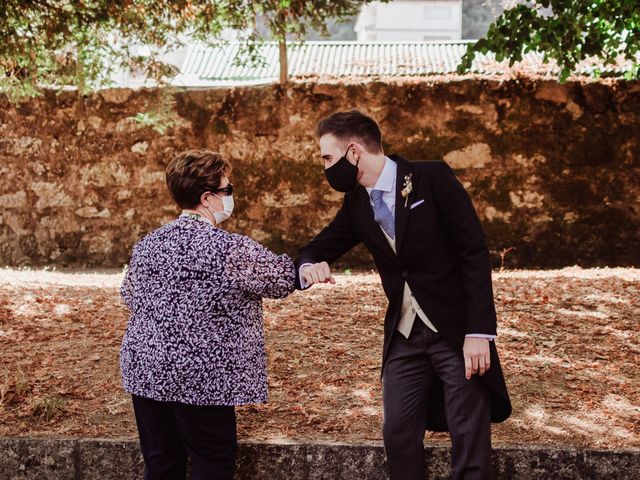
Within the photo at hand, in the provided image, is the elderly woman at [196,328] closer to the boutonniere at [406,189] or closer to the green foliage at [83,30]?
the boutonniere at [406,189]

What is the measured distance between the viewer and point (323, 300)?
7.35 metres

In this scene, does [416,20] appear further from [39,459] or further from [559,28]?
[39,459]

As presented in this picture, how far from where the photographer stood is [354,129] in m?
3.42

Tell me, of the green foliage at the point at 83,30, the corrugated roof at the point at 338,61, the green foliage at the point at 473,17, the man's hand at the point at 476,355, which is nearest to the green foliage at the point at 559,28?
the green foliage at the point at 83,30

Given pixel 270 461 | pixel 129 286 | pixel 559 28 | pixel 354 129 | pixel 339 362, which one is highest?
pixel 559 28

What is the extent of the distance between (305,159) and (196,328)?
6874 millimetres

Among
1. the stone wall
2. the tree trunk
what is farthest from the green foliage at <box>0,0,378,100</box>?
Result: the stone wall

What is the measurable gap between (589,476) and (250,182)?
6.82 m

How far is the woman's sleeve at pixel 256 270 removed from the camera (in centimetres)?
330

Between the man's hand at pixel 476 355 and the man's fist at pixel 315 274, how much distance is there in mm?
721

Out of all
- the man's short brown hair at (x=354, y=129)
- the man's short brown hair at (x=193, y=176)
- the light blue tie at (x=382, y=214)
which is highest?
the man's short brown hair at (x=354, y=129)

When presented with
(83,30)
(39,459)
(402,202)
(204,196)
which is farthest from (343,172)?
(83,30)

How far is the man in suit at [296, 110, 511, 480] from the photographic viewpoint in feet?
10.6

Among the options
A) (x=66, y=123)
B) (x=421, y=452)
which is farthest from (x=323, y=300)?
(x=66, y=123)
